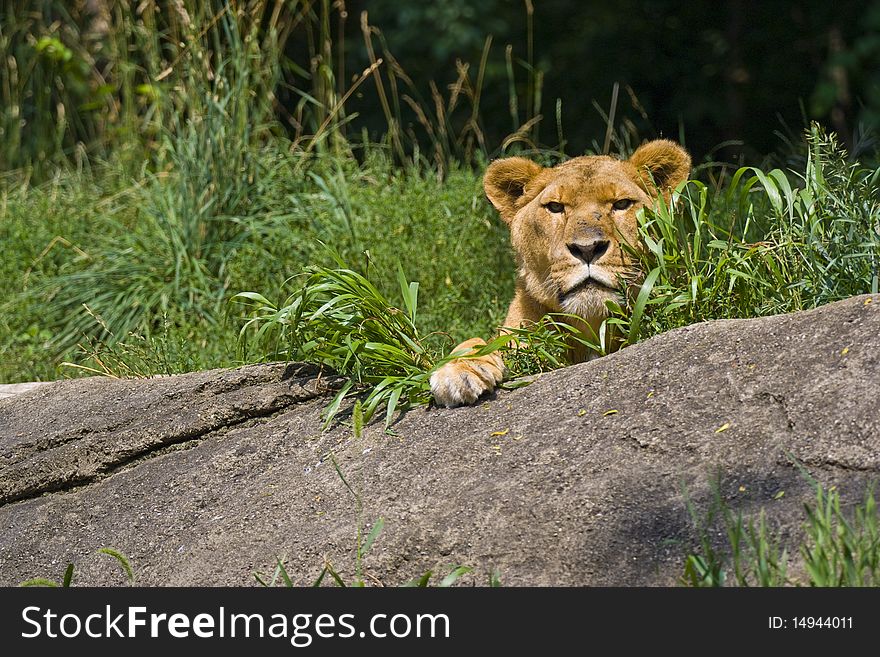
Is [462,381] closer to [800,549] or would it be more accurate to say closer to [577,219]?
[577,219]

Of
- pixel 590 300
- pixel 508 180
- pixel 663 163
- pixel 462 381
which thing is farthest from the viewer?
pixel 508 180

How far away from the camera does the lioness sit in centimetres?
405

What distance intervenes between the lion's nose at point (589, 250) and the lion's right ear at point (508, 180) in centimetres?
66

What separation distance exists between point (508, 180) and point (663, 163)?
65 centimetres

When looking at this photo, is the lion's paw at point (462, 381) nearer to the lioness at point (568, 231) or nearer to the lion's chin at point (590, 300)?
the lioness at point (568, 231)

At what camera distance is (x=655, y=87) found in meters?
11.5

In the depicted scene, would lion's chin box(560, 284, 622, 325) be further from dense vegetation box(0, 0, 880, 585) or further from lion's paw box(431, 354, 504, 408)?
lion's paw box(431, 354, 504, 408)

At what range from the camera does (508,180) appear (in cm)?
471

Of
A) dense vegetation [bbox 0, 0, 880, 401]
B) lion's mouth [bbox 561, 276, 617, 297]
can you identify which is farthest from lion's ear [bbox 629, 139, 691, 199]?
lion's mouth [bbox 561, 276, 617, 297]

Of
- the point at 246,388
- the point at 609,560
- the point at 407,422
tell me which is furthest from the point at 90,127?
the point at 609,560

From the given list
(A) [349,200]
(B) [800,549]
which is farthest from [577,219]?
(A) [349,200]

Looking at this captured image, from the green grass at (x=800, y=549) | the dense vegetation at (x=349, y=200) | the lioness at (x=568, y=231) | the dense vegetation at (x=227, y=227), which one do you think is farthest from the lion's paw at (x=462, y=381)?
the green grass at (x=800, y=549)

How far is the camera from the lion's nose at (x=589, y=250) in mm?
4062

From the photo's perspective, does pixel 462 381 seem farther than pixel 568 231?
No
